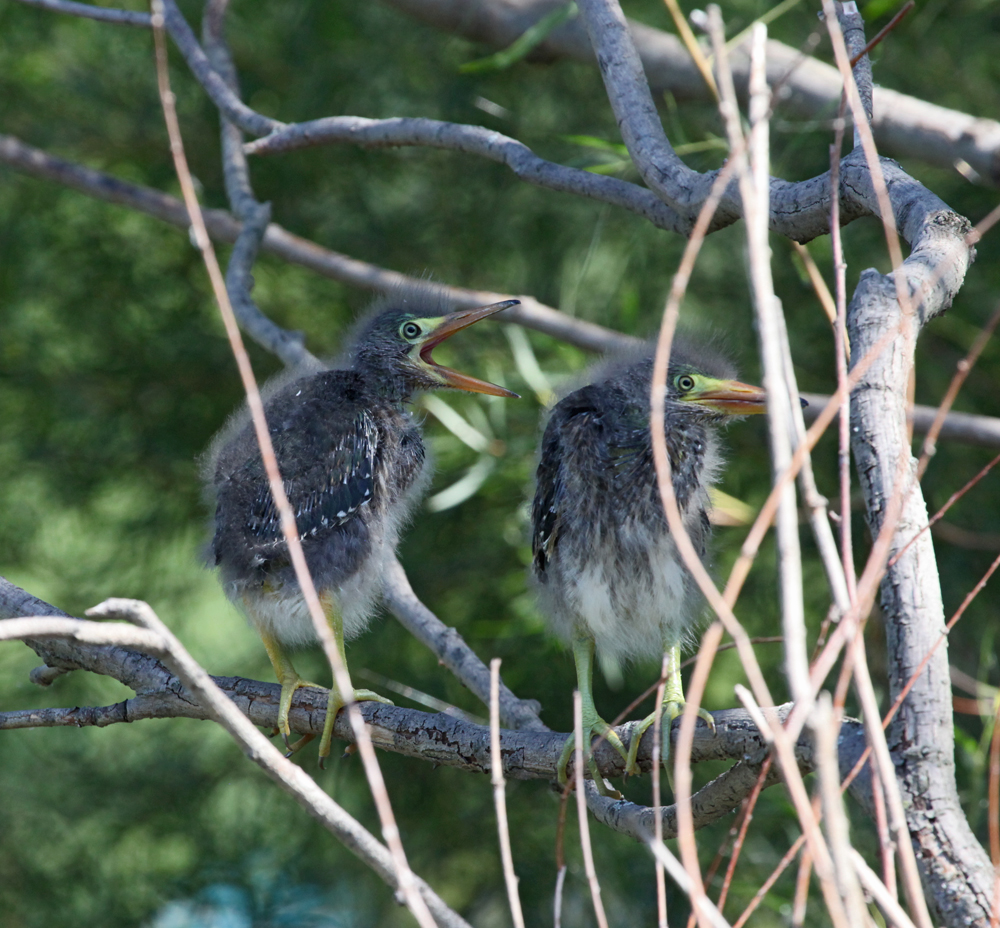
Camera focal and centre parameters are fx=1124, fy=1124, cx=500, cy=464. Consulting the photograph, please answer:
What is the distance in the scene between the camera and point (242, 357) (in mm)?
1181

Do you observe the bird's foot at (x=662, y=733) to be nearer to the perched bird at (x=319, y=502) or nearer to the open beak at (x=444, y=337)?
the perched bird at (x=319, y=502)

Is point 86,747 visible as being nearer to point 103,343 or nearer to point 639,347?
point 103,343

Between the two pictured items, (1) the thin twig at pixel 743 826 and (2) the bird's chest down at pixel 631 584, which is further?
(2) the bird's chest down at pixel 631 584

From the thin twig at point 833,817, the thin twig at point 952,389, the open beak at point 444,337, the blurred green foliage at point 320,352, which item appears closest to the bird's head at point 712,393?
the open beak at point 444,337

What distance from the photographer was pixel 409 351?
104 inches

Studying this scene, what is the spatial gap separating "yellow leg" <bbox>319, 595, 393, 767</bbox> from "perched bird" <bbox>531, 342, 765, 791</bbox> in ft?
1.33

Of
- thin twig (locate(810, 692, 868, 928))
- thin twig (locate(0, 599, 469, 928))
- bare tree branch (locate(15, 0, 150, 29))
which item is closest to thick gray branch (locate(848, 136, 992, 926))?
thin twig (locate(810, 692, 868, 928))

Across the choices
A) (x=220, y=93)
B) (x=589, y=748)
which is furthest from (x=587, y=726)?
(x=220, y=93)

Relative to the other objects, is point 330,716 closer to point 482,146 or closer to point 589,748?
point 589,748

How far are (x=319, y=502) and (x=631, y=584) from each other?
66 centimetres

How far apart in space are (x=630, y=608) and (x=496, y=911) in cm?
218

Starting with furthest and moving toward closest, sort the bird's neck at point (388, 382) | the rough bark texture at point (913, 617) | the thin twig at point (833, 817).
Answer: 1. the bird's neck at point (388, 382)
2. the rough bark texture at point (913, 617)
3. the thin twig at point (833, 817)

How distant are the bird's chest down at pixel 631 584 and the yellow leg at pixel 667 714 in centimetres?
8

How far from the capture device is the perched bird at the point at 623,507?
2131 mm
